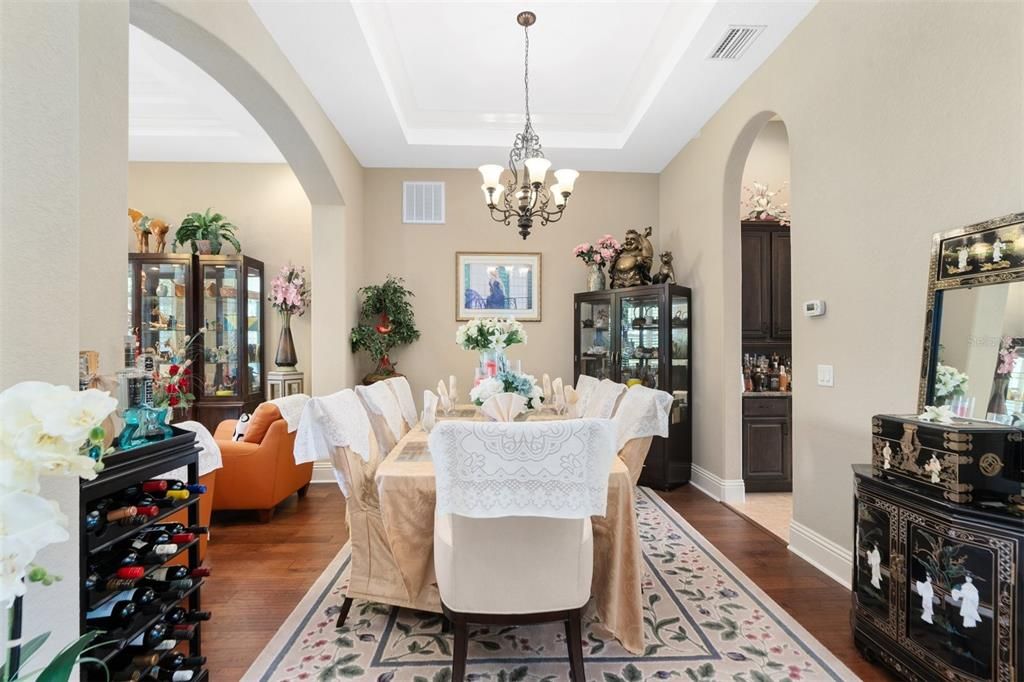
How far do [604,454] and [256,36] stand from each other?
301 centimetres

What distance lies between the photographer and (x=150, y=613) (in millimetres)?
1505

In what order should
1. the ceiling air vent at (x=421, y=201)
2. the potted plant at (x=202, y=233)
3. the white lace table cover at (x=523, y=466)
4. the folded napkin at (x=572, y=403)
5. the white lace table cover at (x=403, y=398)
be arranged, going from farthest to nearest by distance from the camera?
the ceiling air vent at (x=421, y=201)
the potted plant at (x=202, y=233)
the white lace table cover at (x=403, y=398)
the folded napkin at (x=572, y=403)
the white lace table cover at (x=523, y=466)

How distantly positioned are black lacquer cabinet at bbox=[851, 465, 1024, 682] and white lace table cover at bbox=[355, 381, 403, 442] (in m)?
2.34

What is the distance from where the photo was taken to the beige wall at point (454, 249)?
5102 millimetres

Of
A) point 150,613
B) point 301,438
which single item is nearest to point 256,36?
point 301,438

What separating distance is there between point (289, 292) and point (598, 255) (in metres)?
3.14

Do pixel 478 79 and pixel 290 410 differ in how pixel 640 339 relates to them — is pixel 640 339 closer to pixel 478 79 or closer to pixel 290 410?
pixel 478 79

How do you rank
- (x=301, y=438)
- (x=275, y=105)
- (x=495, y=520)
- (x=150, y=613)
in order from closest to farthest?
(x=150, y=613)
(x=495, y=520)
(x=301, y=438)
(x=275, y=105)

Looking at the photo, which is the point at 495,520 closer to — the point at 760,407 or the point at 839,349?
the point at 839,349

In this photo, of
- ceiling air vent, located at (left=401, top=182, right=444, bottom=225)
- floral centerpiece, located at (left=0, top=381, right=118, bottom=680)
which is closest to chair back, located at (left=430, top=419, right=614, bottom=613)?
floral centerpiece, located at (left=0, top=381, right=118, bottom=680)

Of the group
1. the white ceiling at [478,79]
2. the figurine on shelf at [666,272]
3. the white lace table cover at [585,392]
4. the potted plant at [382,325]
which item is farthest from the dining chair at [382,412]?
the figurine on shelf at [666,272]

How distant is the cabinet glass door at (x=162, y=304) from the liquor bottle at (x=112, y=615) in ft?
12.6

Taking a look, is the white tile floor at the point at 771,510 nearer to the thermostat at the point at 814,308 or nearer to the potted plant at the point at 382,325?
the thermostat at the point at 814,308

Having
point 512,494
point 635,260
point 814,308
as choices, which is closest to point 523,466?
point 512,494
